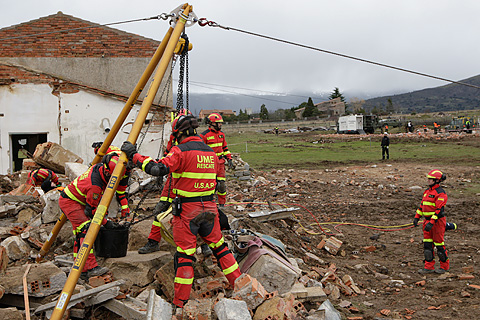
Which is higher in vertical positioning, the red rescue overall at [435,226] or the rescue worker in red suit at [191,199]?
the rescue worker in red suit at [191,199]

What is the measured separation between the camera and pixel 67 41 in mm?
14609

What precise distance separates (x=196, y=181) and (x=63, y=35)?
40.6ft

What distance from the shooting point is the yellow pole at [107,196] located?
386 cm

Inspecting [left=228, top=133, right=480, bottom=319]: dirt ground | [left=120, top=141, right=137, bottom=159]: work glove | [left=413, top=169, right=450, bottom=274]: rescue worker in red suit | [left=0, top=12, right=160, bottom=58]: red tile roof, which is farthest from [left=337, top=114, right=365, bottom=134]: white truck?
[left=120, top=141, right=137, bottom=159]: work glove

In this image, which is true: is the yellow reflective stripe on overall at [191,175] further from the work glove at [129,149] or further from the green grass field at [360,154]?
the green grass field at [360,154]

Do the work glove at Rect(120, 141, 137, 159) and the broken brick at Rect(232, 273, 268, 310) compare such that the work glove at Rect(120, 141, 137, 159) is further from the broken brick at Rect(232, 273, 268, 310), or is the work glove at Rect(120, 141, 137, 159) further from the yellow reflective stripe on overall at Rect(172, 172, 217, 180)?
the broken brick at Rect(232, 273, 268, 310)

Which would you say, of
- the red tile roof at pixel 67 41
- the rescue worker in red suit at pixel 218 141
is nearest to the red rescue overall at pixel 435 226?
the rescue worker in red suit at pixel 218 141

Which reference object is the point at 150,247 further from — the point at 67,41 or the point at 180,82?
the point at 67,41

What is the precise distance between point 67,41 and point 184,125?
38.9 ft

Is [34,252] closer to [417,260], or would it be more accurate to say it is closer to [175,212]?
[175,212]

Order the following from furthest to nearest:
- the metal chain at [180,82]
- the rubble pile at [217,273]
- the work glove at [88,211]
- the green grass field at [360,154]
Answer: the green grass field at [360,154] → the metal chain at [180,82] → the work glove at [88,211] → the rubble pile at [217,273]

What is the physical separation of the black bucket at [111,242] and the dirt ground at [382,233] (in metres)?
2.87

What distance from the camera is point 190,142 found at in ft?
16.3

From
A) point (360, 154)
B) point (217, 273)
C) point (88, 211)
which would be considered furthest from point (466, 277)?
point (360, 154)
